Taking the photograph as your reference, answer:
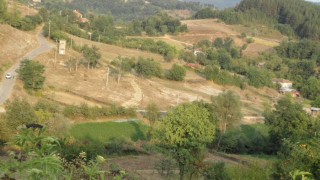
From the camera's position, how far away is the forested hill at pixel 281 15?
8725 cm

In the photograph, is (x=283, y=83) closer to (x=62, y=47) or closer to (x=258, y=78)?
(x=258, y=78)

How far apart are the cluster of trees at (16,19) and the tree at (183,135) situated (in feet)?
108

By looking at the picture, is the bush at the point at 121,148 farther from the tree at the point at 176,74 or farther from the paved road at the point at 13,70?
the tree at the point at 176,74

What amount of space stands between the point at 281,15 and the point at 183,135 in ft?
314

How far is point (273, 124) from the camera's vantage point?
22.4 meters

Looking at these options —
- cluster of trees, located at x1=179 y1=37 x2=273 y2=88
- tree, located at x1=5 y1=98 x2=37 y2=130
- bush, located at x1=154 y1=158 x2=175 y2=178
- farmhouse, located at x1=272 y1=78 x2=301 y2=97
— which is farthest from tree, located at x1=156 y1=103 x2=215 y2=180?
farmhouse, located at x1=272 y1=78 x2=301 y2=97

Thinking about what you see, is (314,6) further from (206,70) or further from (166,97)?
(166,97)

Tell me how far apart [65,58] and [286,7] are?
82.3 m

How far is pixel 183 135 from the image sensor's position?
13.5m

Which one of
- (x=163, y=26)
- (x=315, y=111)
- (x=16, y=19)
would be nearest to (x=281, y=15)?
(x=163, y=26)

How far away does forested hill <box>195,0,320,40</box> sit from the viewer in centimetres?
8725

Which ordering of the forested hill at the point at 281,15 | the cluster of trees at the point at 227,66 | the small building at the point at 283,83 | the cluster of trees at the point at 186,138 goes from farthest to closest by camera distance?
the forested hill at the point at 281,15
the small building at the point at 283,83
the cluster of trees at the point at 227,66
the cluster of trees at the point at 186,138

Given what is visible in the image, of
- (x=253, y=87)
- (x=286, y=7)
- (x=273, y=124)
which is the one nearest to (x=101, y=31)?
(x=253, y=87)

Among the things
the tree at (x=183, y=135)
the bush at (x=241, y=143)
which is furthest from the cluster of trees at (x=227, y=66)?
the tree at (x=183, y=135)
